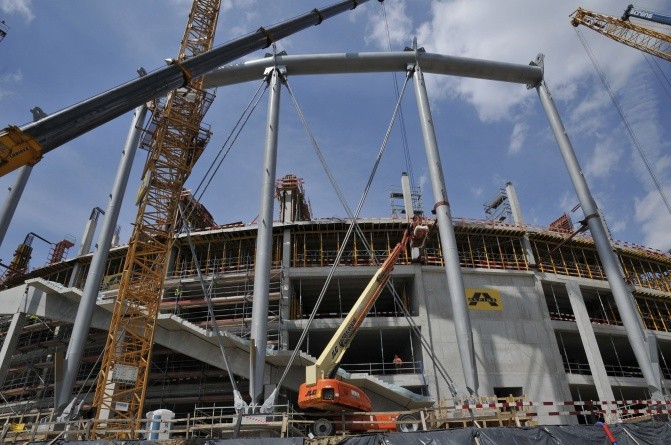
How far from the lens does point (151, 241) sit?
81.1 ft

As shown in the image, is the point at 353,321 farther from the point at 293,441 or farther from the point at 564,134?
the point at 564,134

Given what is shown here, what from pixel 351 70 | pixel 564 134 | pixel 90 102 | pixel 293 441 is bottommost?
pixel 293 441

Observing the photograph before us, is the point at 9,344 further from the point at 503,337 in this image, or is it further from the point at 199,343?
the point at 503,337

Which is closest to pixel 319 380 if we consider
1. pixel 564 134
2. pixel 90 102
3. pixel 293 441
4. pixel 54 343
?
pixel 293 441

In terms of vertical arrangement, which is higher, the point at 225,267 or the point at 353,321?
the point at 225,267

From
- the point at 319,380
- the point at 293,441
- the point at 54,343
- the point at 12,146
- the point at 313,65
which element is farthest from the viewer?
the point at 54,343

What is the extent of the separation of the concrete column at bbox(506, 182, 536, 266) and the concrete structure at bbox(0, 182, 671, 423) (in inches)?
14.1

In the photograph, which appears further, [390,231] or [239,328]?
[390,231]

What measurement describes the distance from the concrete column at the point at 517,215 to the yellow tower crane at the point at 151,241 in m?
22.6

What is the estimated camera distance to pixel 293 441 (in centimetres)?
1066

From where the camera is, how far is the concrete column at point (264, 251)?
17.5m

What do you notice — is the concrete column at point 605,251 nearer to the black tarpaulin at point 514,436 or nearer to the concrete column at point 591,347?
the concrete column at point 591,347

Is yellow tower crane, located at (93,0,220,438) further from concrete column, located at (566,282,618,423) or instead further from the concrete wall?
concrete column, located at (566,282,618,423)

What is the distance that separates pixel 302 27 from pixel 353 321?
47.9 ft
